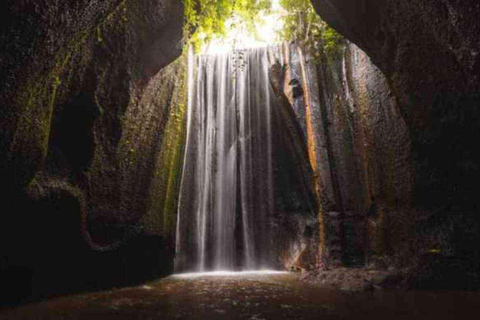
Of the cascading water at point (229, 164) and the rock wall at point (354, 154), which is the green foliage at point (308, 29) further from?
the cascading water at point (229, 164)

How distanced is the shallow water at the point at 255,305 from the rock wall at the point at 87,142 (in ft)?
2.04

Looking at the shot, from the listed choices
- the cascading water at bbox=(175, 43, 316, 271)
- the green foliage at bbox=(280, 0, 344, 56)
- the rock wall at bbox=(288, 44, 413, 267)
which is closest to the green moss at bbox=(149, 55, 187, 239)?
the cascading water at bbox=(175, 43, 316, 271)

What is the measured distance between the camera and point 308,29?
351 inches

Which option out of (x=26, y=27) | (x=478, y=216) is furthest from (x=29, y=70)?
(x=478, y=216)

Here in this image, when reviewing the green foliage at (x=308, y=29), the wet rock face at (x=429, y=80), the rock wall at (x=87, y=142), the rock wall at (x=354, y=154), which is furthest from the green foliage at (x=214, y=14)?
the wet rock face at (x=429, y=80)

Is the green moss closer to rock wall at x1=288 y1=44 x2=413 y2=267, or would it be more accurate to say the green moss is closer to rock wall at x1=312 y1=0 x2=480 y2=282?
rock wall at x1=288 y1=44 x2=413 y2=267

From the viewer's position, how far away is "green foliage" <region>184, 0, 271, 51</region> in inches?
257

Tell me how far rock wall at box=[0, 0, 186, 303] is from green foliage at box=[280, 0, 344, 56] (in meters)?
3.96

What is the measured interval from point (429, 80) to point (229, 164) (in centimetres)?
626

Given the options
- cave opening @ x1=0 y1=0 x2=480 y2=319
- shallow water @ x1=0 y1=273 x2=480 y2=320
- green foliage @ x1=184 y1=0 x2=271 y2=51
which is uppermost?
green foliage @ x1=184 y1=0 x2=271 y2=51

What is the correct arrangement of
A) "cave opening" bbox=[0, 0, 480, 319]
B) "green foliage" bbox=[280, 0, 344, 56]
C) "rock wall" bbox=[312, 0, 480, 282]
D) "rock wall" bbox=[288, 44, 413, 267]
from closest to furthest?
"cave opening" bbox=[0, 0, 480, 319]
"rock wall" bbox=[312, 0, 480, 282]
"rock wall" bbox=[288, 44, 413, 267]
"green foliage" bbox=[280, 0, 344, 56]

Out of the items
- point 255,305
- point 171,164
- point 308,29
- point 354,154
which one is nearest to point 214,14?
point 308,29

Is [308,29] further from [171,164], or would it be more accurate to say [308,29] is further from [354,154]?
[171,164]

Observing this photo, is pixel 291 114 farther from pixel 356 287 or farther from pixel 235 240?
pixel 356 287
